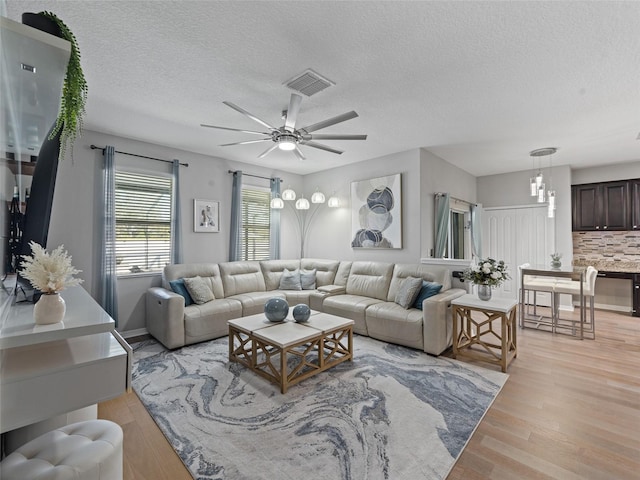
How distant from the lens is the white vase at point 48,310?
1141 mm

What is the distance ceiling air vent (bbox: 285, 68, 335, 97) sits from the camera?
2461 mm

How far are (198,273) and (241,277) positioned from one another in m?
0.69

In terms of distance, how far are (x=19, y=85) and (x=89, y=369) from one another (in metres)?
1.11

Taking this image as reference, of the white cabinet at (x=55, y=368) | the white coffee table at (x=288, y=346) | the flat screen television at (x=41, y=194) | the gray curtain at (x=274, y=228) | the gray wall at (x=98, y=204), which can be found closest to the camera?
the white cabinet at (x=55, y=368)

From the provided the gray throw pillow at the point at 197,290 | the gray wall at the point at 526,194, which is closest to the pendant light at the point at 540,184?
the gray wall at the point at 526,194

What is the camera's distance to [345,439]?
2020 millimetres

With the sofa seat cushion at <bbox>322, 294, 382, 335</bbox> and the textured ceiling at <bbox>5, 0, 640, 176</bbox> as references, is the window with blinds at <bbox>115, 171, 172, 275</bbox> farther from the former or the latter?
the sofa seat cushion at <bbox>322, 294, 382, 335</bbox>

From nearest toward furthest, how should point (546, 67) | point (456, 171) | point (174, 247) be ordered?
point (546, 67) → point (174, 247) → point (456, 171)

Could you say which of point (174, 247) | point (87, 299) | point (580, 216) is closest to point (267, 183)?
point (174, 247)

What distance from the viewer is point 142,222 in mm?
4219

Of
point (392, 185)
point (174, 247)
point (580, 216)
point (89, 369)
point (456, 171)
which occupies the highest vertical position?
point (456, 171)

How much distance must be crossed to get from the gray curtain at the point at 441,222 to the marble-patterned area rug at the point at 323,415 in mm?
1982

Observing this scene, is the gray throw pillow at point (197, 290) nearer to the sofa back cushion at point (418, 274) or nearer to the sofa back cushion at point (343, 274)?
the sofa back cushion at point (343, 274)

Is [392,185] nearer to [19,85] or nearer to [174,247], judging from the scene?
[174,247]
